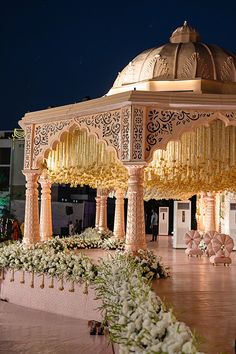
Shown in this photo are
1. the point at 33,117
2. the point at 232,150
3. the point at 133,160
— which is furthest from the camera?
the point at 33,117

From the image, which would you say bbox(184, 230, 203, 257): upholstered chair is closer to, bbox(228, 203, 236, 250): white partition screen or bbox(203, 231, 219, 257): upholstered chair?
bbox(203, 231, 219, 257): upholstered chair

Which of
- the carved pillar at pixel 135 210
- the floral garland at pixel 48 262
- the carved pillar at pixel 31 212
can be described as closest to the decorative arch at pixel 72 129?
the carved pillar at pixel 31 212

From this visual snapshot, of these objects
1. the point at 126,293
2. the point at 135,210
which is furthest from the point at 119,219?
the point at 126,293

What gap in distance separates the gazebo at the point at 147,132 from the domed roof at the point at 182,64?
0.8 inches

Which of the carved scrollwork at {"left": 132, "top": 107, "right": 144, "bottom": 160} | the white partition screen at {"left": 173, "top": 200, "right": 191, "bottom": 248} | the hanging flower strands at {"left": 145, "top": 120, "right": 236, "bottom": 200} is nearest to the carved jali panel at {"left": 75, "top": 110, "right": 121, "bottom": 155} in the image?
the carved scrollwork at {"left": 132, "top": 107, "right": 144, "bottom": 160}

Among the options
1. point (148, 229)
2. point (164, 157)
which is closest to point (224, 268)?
point (164, 157)

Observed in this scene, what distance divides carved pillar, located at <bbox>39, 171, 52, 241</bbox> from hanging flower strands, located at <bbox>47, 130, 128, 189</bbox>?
0.32 m

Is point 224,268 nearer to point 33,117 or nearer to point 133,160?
point 133,160

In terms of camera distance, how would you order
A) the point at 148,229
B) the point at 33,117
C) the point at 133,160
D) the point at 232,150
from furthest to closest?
the point at 148,229 → the point at 33,117 → the point at 232,150 → the point at 133,160

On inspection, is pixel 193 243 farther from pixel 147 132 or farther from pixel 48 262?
pixel 147 132

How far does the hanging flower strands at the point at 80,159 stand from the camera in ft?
31.9

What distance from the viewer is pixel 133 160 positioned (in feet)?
25.5

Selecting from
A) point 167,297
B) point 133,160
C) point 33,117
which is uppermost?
point 33,117

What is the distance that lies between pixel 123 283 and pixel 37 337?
7.73 ft
